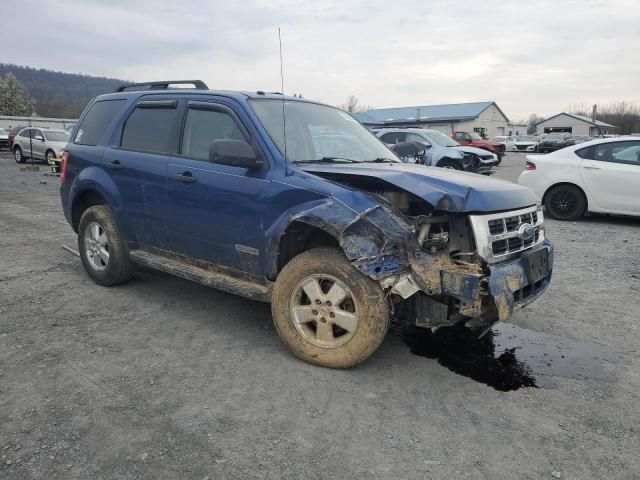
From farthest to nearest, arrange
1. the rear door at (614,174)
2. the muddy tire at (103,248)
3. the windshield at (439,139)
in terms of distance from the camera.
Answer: the windshield at (439,139)
the rear door at (614,174)
the muddy tire at (103,248)

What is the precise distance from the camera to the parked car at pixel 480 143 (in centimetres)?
2622

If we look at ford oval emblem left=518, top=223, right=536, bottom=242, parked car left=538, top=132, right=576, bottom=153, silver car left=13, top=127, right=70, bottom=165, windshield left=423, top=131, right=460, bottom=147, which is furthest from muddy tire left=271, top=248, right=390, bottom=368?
parked car left=538, top=132, right=576, bottom=153

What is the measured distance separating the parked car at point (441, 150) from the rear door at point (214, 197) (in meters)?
10.7

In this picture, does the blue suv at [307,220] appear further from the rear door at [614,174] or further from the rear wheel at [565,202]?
the rear wheel at [565,202]

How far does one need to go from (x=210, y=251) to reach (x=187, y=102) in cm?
139

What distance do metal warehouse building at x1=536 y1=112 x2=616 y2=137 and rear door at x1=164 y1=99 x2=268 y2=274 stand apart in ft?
245

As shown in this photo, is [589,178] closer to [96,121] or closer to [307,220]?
[307,220]

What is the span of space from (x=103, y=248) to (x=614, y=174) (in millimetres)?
8451

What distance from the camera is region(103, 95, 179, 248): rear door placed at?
180 inches

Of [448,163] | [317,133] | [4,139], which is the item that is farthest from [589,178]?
[4,139]

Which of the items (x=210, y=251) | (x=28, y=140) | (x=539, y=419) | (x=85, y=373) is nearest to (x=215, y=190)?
(x=210, y=251)

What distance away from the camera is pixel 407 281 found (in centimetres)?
324

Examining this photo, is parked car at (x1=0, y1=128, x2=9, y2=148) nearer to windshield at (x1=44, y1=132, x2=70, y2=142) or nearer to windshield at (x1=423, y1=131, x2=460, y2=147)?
windshield at (x1=44, y1=132, x2=70, y2=142)

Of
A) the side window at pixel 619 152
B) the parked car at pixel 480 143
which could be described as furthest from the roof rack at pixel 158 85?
the parked car at pixel 480 143
